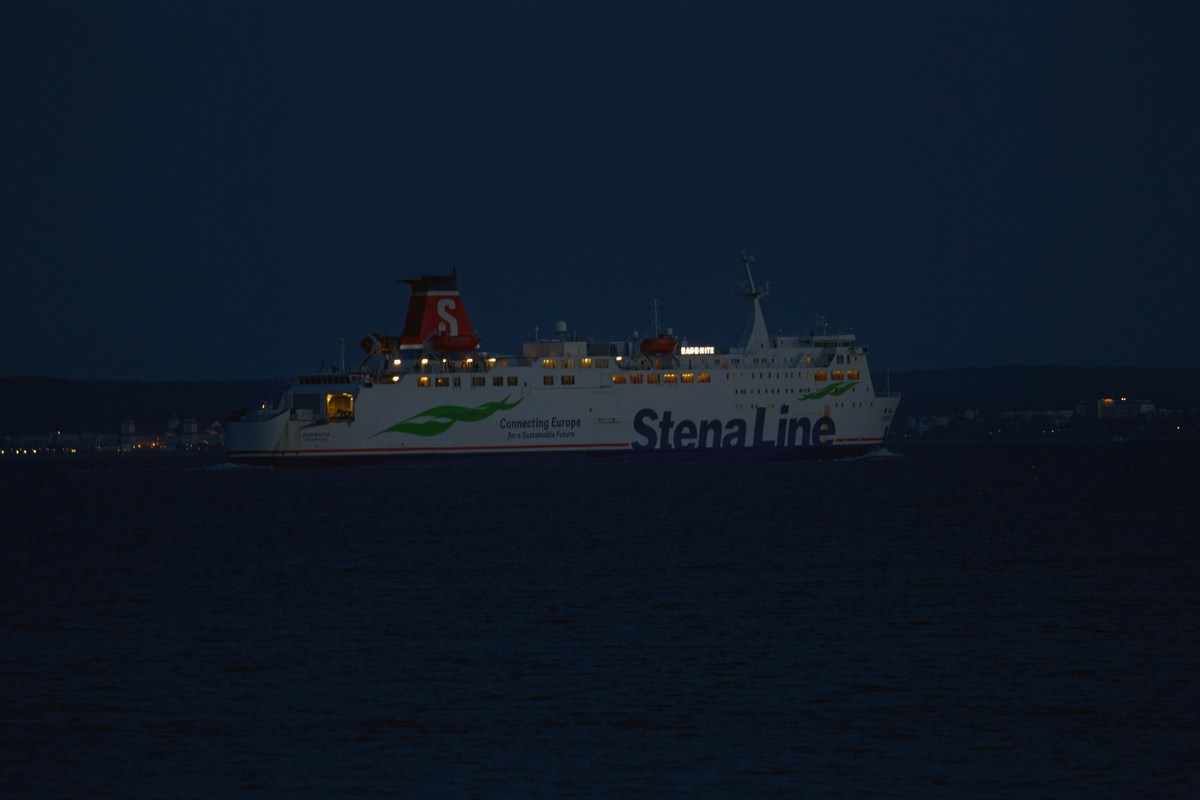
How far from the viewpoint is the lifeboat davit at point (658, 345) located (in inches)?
2633

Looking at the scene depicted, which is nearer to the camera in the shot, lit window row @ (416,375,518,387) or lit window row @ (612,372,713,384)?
lit window row @ (416,375,518,387)

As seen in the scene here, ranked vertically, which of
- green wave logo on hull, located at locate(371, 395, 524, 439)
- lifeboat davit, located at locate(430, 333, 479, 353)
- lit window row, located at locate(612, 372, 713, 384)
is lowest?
green wave logo on hull, located at locate(371, 395, 524, 439)

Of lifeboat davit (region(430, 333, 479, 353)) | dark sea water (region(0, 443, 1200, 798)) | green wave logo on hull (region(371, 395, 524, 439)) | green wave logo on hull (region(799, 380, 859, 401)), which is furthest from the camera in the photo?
green wave logo on hull (region(799, 380, 859, 401))

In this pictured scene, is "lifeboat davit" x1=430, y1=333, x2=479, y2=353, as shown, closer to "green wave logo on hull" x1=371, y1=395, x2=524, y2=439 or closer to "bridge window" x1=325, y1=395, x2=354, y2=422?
"green wave logo on hull" x1=371, y1=395, x2=524, y2=439

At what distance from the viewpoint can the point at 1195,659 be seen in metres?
17.4

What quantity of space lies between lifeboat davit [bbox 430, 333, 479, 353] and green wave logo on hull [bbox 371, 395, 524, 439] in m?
3.40

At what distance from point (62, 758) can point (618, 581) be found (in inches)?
559

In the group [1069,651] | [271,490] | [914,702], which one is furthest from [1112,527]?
[271,490]

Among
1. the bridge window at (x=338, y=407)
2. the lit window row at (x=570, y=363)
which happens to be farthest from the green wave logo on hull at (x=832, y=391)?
the bridge window at (x=338, y=407)

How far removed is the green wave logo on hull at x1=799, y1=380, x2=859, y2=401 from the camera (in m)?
67.2

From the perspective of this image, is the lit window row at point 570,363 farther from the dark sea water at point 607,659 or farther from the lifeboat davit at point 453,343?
the dark sea water at point 607,659

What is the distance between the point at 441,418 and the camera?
2522 inches

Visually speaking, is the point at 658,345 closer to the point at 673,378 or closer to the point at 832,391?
the point at 673,378

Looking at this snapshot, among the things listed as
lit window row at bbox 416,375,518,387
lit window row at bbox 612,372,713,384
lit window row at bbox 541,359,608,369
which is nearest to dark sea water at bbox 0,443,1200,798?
lit window row at bbox 416,375,518,387
